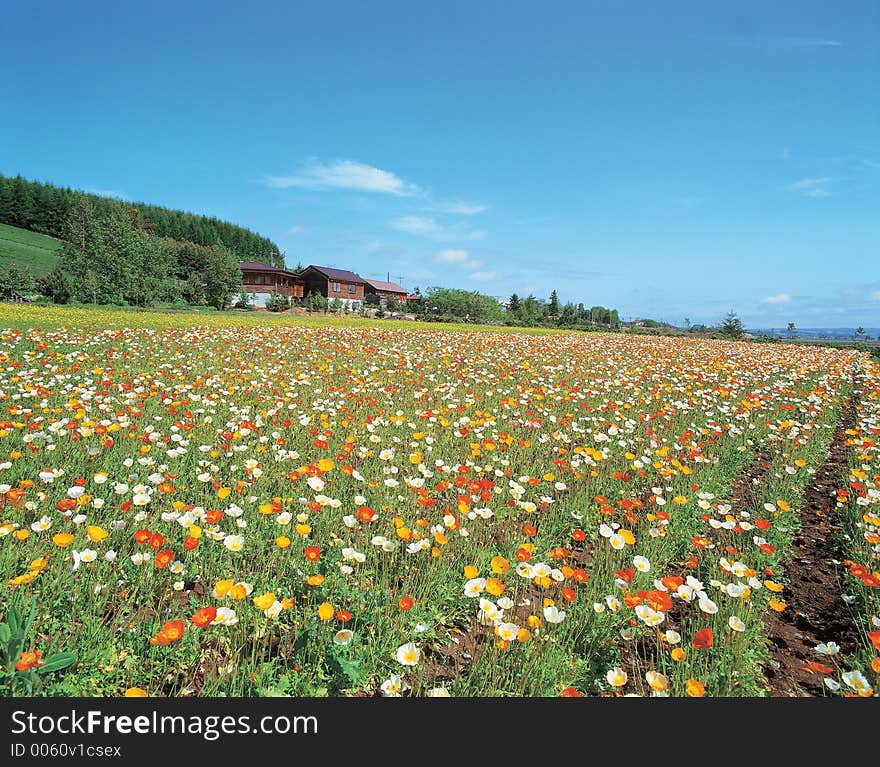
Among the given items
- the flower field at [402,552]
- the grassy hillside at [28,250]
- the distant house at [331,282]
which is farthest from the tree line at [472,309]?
the flower field at [402,552]

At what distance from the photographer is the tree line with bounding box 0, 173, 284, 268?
240 feet

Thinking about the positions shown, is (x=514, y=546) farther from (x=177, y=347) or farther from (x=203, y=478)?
(x=177, y=347)

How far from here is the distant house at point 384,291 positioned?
259 feet

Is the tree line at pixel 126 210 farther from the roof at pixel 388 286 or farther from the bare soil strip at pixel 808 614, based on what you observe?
the bare soil strip at pixel 808 614

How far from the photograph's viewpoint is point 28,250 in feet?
195

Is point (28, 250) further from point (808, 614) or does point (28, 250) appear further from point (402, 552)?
point (808, 614)

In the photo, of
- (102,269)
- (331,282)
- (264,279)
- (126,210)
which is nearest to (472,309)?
(331,282)

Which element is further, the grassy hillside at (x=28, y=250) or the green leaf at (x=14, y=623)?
the grassy hillside at (x=28, y=250)

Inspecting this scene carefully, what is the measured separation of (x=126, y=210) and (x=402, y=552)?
3539 inches

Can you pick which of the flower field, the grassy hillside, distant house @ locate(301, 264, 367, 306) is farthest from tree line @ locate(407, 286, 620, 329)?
the flower field

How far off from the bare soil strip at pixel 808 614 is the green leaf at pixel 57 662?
305 cm

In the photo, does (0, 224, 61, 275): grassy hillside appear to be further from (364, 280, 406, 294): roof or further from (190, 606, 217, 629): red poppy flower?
(190, 606, 217, 629): red poppy flower

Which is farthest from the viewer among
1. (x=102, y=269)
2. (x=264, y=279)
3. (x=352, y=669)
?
(x=264, y=279)

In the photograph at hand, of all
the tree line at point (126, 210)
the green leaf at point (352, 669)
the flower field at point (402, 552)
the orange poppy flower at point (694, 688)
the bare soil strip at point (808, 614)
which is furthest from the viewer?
the tree line at point (126, 210)
